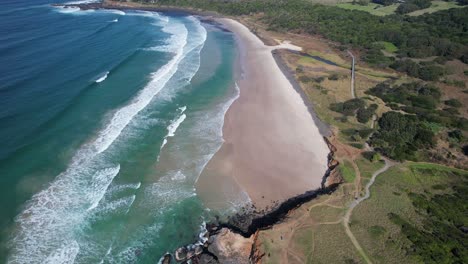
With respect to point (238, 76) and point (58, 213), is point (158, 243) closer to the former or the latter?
point (58, 213)

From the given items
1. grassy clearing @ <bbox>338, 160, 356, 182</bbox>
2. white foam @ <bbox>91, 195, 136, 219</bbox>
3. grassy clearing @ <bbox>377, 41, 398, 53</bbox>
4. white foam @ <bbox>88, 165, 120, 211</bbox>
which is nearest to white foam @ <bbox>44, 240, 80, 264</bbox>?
white foam @ <bbox>91, 195, 136, 219</bbox>

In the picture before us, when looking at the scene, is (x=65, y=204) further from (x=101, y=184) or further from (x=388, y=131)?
(x=388, y=131)

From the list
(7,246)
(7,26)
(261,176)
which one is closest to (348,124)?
(261,176)

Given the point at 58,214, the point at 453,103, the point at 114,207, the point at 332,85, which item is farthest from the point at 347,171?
the point at 58,214

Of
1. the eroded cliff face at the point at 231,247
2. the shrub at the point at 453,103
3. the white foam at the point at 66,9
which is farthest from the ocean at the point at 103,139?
the shrub at the point at 453,103

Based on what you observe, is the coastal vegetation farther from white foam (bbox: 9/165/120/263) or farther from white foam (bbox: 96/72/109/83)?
white foam (bbox: 96/72/109/83)

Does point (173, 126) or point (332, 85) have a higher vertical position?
point (332, 85)
